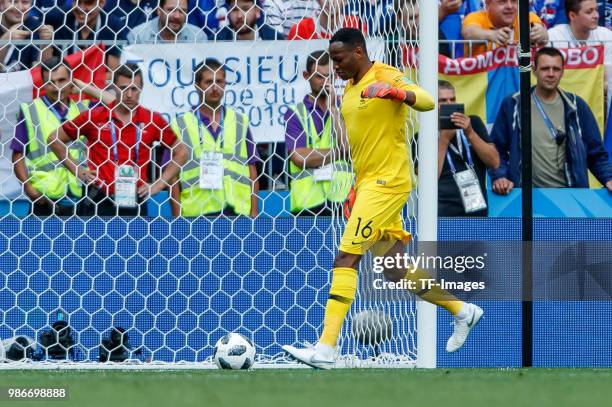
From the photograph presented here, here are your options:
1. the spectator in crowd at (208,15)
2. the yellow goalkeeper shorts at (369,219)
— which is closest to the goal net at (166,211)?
the spectator in crowd at (208,15)

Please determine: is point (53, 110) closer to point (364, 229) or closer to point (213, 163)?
point (213, 163)

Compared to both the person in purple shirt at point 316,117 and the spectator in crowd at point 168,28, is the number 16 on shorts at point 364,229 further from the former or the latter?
the spectator in crowd at point 168,28

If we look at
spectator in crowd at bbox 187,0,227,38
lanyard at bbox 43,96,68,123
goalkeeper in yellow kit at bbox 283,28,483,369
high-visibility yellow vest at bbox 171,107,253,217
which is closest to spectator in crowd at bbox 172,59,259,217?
high-visibility yellow vest at bbox 171,107,253,217

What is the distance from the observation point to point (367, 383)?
4.32 metres

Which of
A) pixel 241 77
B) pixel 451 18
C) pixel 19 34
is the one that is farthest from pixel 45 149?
pixel 451 18

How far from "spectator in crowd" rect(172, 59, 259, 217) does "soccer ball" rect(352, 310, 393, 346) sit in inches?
37.6

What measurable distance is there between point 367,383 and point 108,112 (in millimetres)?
3213

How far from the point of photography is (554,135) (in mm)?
7676

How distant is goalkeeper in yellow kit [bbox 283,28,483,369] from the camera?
5676 mm

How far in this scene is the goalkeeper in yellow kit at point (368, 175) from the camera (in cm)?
568

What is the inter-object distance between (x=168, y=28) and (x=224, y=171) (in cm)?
103

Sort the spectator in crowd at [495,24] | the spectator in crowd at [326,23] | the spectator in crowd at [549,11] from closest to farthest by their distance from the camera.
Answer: the spectator in crowd at [326,23] < the spectator in crowd at [495,24] < the spectator in crowd at [549,11]

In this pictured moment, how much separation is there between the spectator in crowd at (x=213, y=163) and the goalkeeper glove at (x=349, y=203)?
0.57 metres

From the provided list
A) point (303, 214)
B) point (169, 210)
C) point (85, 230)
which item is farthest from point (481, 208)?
point (85, 230)
